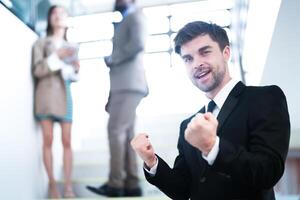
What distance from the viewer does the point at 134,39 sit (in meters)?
2.00

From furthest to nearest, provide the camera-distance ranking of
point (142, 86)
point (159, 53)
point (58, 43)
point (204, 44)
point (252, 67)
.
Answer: point (159, 53), point (58, 43), point (142, 86), point (252, 67), point (204, 44)

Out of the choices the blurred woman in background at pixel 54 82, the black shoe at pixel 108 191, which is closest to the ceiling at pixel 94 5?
the blurred woman in background at pixel 54 82

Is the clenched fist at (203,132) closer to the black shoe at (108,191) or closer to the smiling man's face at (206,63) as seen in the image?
the smiling man's face at (206,63)

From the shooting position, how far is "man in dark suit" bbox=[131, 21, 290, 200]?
0.71 meters

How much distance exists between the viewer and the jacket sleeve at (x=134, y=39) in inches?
79.0

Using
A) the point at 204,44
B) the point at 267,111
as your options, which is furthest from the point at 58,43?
the point at 267,111

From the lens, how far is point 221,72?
90 centimetres

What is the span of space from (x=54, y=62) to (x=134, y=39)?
2.48 ft

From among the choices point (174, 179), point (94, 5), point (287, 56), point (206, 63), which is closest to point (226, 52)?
point (206, 63)

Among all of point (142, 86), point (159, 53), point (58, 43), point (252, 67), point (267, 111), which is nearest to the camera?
point (267, 111)

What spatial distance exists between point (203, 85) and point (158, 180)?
0.29 meters

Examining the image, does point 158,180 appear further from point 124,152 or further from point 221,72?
point 124,152

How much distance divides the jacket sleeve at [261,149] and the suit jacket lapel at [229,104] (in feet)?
0.19

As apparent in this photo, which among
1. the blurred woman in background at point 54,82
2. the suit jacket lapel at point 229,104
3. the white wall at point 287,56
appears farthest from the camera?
the blurred woman in background at point 54,82
